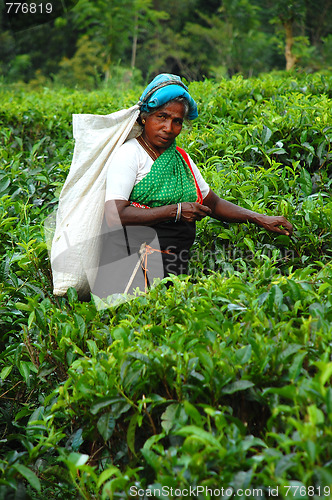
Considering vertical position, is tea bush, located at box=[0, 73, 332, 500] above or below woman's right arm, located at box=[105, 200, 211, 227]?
below

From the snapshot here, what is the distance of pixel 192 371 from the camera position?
6.15 feet

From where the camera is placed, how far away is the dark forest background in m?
15.7

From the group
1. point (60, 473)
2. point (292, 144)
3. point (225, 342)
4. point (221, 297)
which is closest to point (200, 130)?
point (292, 144)

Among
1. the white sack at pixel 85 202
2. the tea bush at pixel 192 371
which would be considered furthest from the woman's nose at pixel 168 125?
the tea bush at pixel 192 371

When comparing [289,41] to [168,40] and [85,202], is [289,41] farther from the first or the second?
[168,40]

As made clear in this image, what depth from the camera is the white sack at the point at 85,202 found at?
9.40 ft

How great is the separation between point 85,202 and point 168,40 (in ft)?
69.2

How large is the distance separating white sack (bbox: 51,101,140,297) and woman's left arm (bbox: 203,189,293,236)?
0.60 m

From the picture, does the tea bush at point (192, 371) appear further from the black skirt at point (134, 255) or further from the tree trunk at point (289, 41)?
the tree trunk at point (289, 41)

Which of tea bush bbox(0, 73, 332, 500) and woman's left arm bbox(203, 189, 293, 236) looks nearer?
tea bush bbox(0, 73, 332, 500)

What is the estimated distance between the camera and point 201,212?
291 cm

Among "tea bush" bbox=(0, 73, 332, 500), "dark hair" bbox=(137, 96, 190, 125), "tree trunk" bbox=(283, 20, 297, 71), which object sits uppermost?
"tree trunk" bbox=(283, 20, 297, 71)

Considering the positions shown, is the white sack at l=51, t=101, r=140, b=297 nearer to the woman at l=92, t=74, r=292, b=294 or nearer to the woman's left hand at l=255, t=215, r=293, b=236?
the woman at l=92, t=74, r=292, b=294

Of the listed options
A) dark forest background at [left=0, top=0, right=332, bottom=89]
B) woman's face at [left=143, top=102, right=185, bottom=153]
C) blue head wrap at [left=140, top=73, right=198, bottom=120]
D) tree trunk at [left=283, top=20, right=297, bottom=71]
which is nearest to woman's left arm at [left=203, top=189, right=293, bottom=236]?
woman's face at [left=143, top=102, right=185, bottom=153]
